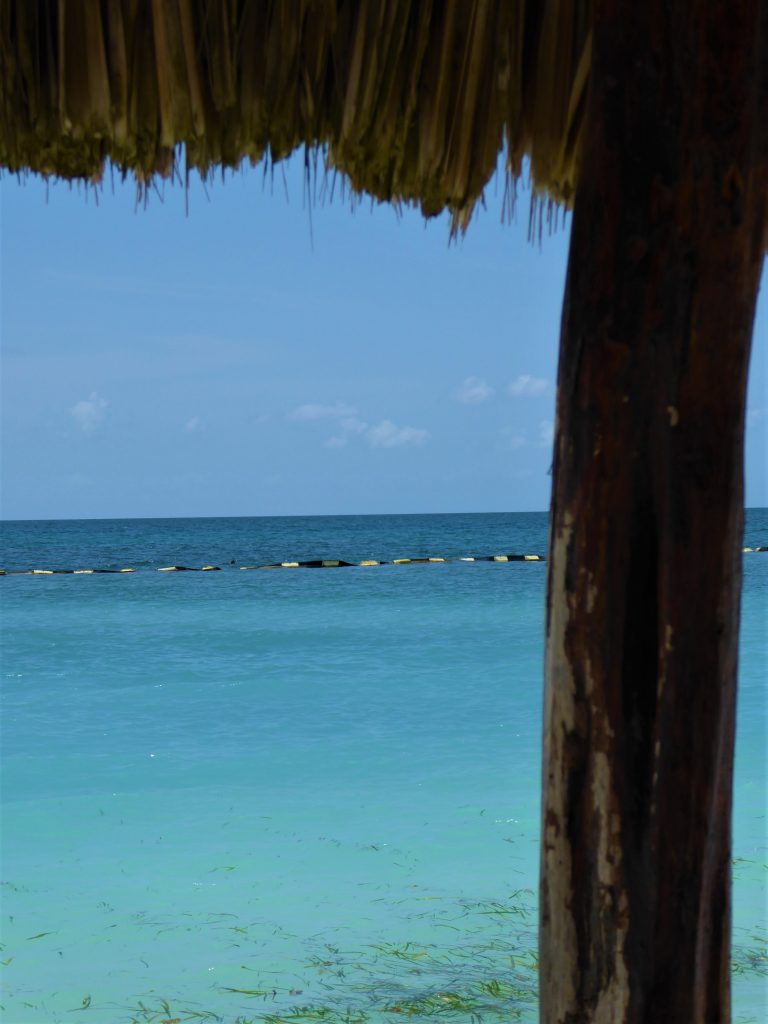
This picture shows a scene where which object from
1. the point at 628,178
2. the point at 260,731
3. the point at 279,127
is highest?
the point at 279,127

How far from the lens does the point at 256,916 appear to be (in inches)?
134

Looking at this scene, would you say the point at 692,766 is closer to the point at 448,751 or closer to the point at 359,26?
the point at 359,26

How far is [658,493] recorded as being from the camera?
1.00 m

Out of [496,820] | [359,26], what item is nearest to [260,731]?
[496,820]

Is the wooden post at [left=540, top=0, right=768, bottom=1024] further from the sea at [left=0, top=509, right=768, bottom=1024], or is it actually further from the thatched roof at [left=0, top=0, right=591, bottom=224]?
the thatched roof at [left=0, top=0, right=591, bottom=224]

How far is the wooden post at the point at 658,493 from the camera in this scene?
99 centimetres

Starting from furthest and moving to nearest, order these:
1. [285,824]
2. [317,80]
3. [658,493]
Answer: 1. [285,824]
2. [317,80]
3. [658,493]

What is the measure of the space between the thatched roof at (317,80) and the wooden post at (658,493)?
43cm

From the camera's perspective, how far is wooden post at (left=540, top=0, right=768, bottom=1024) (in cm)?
99

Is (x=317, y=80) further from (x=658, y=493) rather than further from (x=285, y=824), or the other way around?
(x=285, y=824)

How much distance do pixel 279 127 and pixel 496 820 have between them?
11.7ft

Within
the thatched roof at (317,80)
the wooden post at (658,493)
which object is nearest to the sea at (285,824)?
the wooden post at (658,493)

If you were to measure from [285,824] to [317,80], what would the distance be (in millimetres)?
3616

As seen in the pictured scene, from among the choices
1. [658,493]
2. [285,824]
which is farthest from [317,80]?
[285,824]
